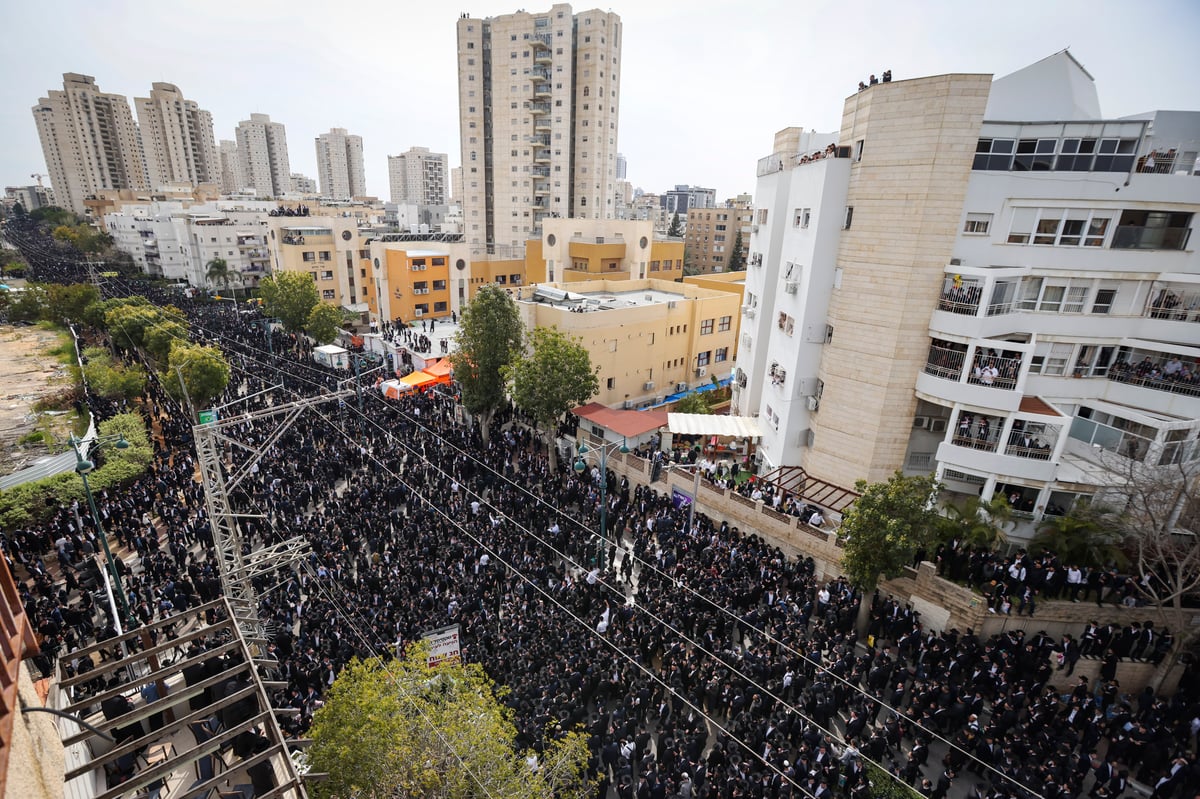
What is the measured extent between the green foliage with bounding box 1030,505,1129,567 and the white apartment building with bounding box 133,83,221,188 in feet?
472

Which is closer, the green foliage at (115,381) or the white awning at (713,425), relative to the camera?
the white awning at (713,425)

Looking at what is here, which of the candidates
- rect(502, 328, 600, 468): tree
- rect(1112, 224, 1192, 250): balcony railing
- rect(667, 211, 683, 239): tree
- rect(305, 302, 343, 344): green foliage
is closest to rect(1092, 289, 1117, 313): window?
rect(1112, 224, 1192, 250): balcony railing

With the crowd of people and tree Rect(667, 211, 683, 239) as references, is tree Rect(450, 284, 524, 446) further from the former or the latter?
tree Rect(667, 211, 683, 239)

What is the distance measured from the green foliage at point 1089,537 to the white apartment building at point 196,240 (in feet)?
221

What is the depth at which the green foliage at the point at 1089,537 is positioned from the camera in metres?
14.0

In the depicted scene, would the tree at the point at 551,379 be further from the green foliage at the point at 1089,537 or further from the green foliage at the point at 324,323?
the green foliage at the point at 324,323

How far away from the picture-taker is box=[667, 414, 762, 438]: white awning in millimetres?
22531

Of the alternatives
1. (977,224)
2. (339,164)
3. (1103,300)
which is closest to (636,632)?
(977,224)

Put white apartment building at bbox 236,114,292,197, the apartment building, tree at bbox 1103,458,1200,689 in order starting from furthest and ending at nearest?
white apartment building at bbox 236,114,292,197, the apartment building, tree at bbox 1103,458,1200,689

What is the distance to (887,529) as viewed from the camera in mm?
13023

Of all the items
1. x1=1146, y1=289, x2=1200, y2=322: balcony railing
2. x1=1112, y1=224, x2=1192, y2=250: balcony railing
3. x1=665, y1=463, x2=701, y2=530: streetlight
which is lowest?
x1=665, y1=463, x2=701, y2=530: streetlight

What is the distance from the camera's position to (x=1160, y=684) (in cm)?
1301

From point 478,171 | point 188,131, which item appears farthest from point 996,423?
point 188,131

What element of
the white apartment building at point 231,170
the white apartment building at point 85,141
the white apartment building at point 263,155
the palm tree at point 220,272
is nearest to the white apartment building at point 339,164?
the white apartment building at point 263,155
